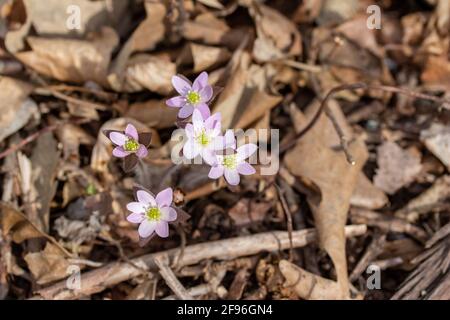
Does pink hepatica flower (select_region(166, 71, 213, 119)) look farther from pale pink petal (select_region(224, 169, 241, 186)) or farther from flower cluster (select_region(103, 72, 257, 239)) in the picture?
pale pink petal (select_region(224, 169, 241, 186))

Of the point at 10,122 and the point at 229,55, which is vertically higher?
the point at 229,55

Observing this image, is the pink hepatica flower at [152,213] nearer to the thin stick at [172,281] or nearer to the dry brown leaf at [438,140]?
the thin stick at [172,281]

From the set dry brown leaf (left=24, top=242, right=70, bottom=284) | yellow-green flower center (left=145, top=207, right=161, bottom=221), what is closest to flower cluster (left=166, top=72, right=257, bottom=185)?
yellow-green flower center (left=145, top=207, right=161, bottom=221)

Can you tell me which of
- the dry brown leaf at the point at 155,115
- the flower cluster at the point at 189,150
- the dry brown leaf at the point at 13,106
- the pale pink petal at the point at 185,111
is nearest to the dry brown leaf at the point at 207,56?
the dry brown leaf at the point at 155,115
